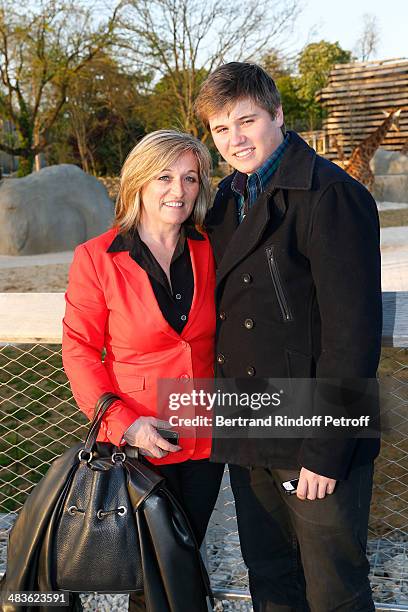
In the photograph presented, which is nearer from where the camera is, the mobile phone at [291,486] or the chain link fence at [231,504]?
the mobile phone at [291,486]

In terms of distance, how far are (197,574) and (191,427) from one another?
0.38 m

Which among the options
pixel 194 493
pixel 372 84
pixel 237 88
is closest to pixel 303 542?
pixel 194 493

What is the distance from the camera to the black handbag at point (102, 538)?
5.33 ft

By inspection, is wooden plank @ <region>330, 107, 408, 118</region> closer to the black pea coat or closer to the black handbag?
the black pea coat

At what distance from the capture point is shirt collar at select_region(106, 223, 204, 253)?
6.06 ft

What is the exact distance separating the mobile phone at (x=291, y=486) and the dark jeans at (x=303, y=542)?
2 cm

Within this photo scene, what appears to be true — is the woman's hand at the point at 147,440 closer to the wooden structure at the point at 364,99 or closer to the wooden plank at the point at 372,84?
the wooden structure at the point at 364,99

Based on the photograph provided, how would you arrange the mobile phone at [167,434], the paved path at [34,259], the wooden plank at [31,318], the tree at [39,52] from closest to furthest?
1. the mobile phone at [167,434]
2. the wooden plank at [31,318]
3. the paved path at [34,259]
4. the tree at [39,52]

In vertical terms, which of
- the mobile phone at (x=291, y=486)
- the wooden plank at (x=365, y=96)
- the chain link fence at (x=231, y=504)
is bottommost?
the chain link fence at (x=231, y=504)

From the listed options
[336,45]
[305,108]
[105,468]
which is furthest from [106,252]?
[336,45]

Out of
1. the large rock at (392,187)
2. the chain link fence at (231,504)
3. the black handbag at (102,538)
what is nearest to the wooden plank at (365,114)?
the large rock at (392,187)

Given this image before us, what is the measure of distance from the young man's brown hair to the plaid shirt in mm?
99

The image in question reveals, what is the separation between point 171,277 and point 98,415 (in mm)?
441

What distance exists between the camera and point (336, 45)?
88.2ft
